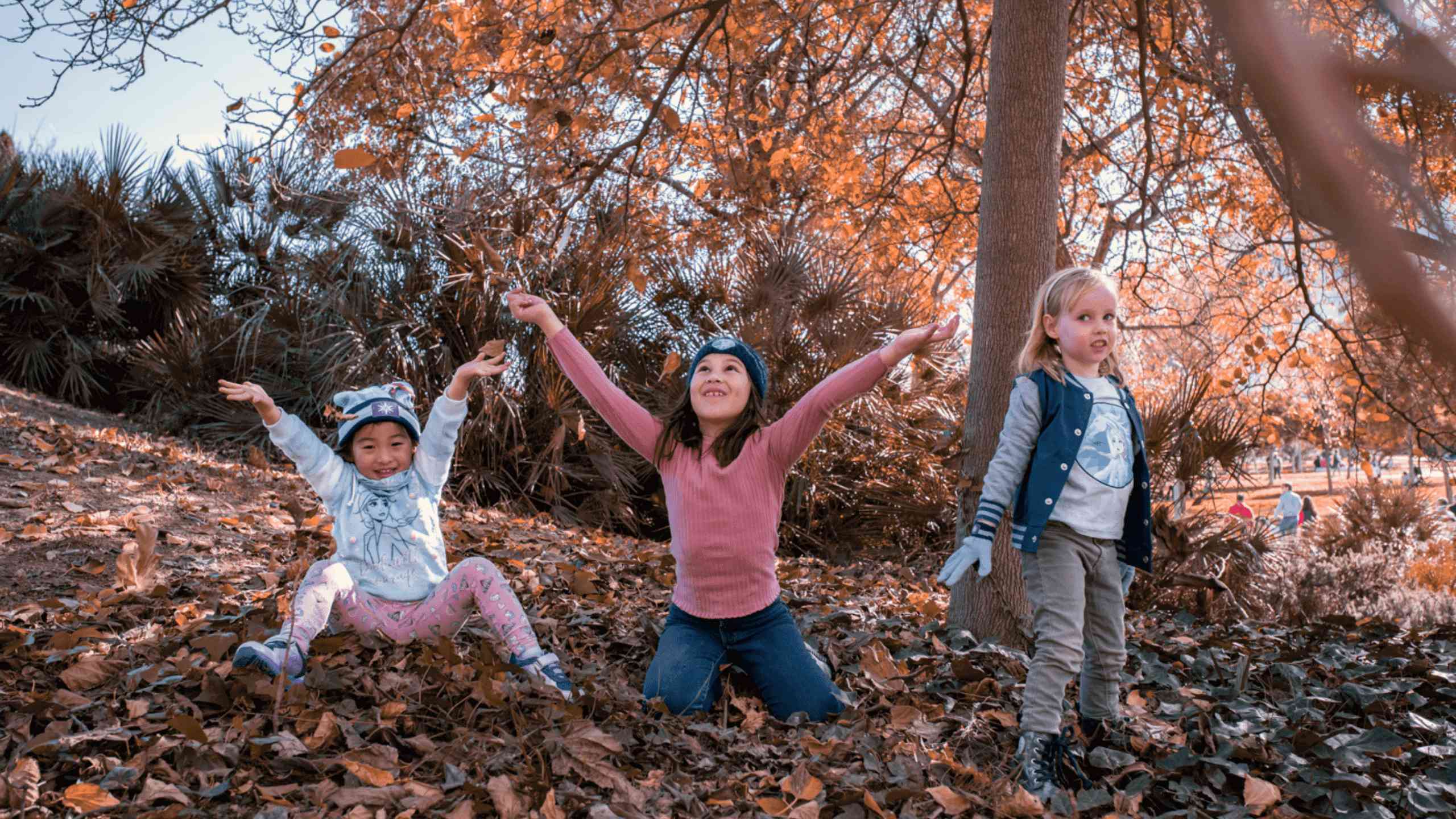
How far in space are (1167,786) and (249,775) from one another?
7.94ft

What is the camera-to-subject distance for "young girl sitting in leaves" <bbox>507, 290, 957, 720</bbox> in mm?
3182

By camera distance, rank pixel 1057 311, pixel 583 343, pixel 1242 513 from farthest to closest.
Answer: pixel 583 343 → pixel 1242 513 → pixel 1057 311

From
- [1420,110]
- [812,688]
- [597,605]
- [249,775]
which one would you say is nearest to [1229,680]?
[812,688]

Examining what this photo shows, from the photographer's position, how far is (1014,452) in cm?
292

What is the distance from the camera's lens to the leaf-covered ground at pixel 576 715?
8.05 ft

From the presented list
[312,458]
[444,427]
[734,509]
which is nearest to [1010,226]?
[734,509]

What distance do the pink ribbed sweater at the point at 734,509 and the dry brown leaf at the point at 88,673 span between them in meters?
1.67

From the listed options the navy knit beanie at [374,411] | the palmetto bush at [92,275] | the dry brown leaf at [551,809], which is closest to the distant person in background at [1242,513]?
the navy knit beanie at [374,411]

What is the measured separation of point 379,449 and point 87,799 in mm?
1374

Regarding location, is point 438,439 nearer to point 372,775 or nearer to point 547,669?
point 547,669

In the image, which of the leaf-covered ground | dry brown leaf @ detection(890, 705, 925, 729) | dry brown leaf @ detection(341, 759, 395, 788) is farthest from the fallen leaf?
dry brown leaf @ detection(890, 705, 925, 729)

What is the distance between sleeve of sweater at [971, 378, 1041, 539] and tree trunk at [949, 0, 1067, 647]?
1.10 meters

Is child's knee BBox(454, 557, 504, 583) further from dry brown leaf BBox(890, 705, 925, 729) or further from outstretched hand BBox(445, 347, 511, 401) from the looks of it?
dry brown leaf BBox(890, 705, 925, 729)

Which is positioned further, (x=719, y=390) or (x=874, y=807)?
(x=719, y=390)
